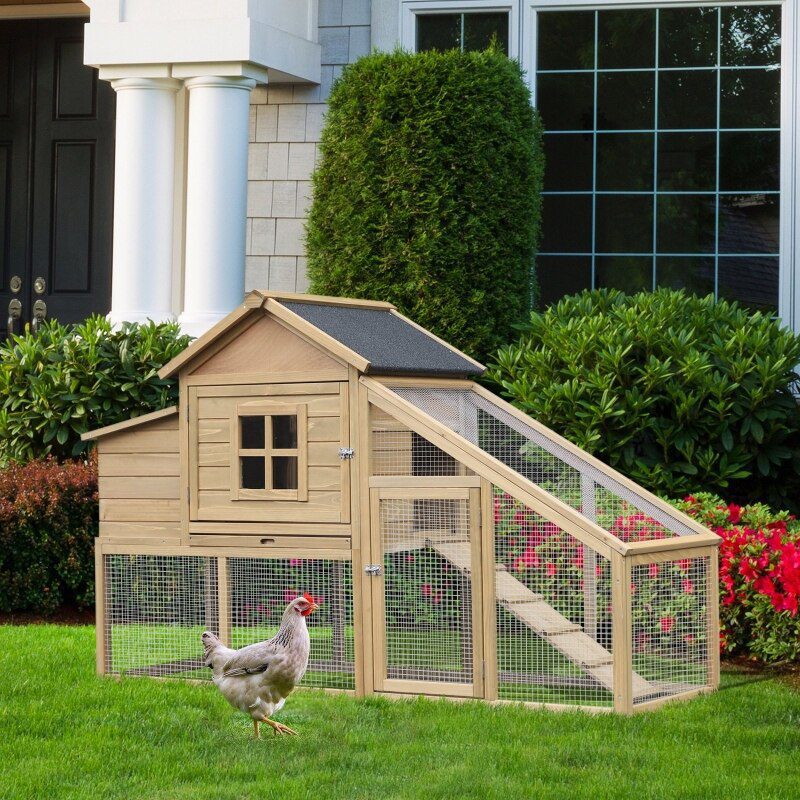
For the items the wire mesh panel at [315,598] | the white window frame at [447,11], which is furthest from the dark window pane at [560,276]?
the wire mesh panel at [315,598]

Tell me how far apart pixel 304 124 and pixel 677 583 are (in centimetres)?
629

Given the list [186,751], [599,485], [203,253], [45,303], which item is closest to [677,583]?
[599,485]

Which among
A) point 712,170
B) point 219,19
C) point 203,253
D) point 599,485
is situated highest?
point 219,19

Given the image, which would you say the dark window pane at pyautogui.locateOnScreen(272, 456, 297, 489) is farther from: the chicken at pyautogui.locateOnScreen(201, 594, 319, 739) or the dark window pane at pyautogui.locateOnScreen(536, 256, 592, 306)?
the dark window pane at pyautogui.locateOnScreen(536, 256, 592, 306)

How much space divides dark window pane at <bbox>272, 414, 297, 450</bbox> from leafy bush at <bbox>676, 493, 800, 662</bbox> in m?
2.31

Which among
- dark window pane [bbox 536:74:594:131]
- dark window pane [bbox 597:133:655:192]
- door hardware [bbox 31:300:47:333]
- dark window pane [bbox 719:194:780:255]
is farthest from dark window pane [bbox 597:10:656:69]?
door hardware [bbox 31:300:47:333]

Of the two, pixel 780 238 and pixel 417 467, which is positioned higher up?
pixel 780 238

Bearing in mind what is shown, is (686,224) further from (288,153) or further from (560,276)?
(288,153)

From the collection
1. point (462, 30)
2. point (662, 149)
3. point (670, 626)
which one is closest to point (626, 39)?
point (662, 149)

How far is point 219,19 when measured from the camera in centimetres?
1016

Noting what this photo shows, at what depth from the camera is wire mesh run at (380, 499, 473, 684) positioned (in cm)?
585

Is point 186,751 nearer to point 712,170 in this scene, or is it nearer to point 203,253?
point 203,253

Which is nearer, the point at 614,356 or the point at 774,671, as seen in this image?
the point at 774,671

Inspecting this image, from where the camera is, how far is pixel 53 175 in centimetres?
1203
